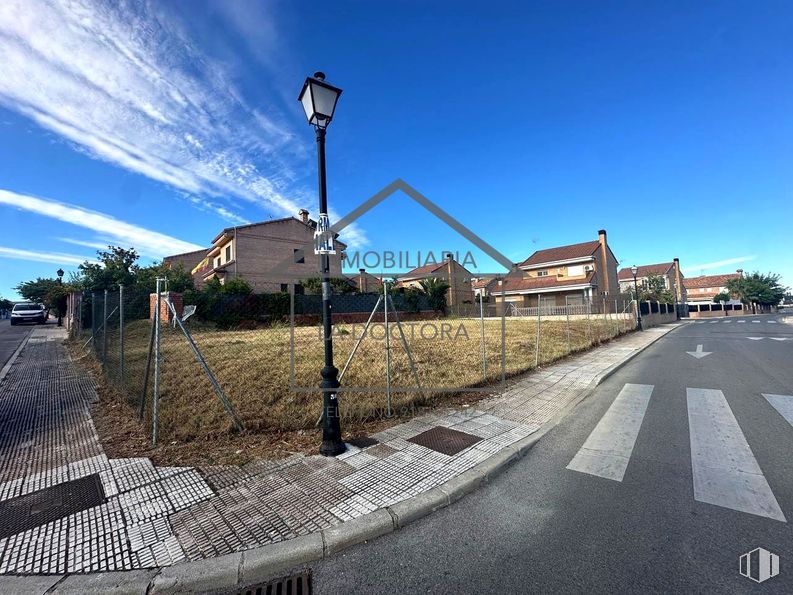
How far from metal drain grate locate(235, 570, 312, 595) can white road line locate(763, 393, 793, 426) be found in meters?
6.28

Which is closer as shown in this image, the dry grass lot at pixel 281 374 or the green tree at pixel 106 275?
the dry grass lot at pixel 281 374

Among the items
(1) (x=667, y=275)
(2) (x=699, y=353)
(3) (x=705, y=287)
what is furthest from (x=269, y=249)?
(3) (x=705, y=287)

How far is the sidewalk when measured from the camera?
2.38 meters

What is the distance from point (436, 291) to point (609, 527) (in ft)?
75.6

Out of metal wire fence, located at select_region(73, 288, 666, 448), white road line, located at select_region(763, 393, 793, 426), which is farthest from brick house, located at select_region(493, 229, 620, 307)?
white road line, located at select_region(763, 393, 793, 426)

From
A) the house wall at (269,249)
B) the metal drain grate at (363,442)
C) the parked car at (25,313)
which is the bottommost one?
the metal drain grate at (363,442)

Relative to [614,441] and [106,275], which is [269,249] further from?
[614,441]

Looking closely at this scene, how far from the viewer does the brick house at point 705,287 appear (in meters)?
73.1

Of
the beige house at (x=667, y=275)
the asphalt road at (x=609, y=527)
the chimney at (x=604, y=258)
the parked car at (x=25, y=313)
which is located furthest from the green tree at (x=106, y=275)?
the beige house at (x=667, y=275)

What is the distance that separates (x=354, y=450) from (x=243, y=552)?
5.91 feet

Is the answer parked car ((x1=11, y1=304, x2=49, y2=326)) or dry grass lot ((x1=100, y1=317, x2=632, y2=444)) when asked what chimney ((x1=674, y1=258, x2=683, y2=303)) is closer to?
dry grass lot ((x1=100, y1=317, x2=632, y2=444))

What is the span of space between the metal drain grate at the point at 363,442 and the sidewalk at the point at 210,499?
0.08m

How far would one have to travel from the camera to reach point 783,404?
216 inches

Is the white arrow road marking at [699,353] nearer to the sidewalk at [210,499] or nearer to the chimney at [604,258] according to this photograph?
the sidewalk at [210,499]
